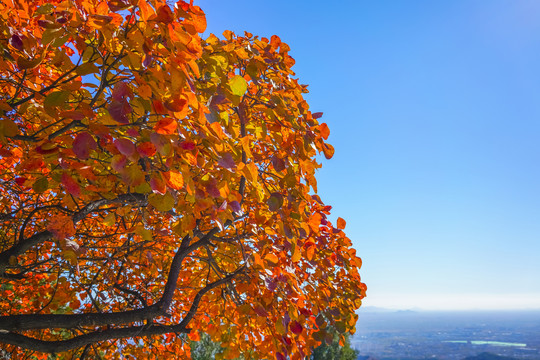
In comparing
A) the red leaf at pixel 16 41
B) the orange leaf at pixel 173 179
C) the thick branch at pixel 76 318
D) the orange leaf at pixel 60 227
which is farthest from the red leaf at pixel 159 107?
the thick branch at pixel 76 318

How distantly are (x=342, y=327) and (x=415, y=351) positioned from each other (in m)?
70.0

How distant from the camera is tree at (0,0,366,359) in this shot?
1424 mm

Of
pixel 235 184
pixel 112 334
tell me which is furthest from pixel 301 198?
pixel 112 334

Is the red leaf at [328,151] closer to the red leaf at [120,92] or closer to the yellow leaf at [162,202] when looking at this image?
the yellow leaf at [162,202]

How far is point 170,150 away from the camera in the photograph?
1.41 metres

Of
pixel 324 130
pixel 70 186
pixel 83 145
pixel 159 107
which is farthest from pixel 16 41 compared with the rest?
pixel 324 130

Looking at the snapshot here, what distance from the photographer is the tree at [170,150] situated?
4.67 ft

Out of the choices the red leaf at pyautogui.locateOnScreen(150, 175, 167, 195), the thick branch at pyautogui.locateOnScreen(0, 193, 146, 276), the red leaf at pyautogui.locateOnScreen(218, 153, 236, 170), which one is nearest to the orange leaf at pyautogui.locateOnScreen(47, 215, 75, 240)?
the thick branch at pyautogui.locateOnScreen(0, 193, 146, 276)

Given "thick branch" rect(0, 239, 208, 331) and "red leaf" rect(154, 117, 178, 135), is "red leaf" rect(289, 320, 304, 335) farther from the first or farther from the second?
"red leaf" rect(154, 117, 178, 135)

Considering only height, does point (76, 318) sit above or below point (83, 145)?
below

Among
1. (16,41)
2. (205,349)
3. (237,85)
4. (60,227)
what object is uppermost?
(16,41)

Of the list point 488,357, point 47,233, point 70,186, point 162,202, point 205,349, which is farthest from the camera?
point 488,357

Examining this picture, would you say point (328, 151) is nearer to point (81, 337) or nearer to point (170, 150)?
point (170, 150)

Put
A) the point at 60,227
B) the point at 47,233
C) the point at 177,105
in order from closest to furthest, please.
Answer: the point at 177,105, the point at 60,227, the point at 47,233
